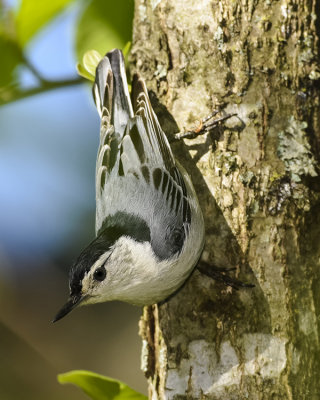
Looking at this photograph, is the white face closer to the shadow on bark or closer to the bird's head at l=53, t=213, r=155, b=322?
the bird's head at l=53, t=213, r=155, b=322

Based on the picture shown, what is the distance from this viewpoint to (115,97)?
293cm

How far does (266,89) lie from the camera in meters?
2.37

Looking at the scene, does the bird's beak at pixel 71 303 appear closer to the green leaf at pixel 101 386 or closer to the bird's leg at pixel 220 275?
the green leaf at pixel 101 386

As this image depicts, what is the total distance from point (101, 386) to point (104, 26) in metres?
1.45

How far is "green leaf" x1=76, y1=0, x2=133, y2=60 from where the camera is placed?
250 centimetres

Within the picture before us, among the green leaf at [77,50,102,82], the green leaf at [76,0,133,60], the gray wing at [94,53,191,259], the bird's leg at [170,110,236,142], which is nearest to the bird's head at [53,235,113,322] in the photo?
the gray wing at [94,53,191,259]

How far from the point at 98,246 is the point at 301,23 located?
3.94 feet


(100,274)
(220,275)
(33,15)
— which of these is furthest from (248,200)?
(33,15)

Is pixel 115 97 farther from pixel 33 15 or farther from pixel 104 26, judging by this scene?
pixel 33 15

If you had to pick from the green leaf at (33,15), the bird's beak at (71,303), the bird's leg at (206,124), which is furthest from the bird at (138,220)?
the green leaf at (33,15)

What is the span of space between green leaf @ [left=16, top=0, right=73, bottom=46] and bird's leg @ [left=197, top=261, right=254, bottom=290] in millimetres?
1188

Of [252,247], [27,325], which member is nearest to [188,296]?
[252,247]

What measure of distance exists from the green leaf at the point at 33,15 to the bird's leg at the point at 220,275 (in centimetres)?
119

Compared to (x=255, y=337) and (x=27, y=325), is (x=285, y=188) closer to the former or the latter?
(x=255, y=337)
